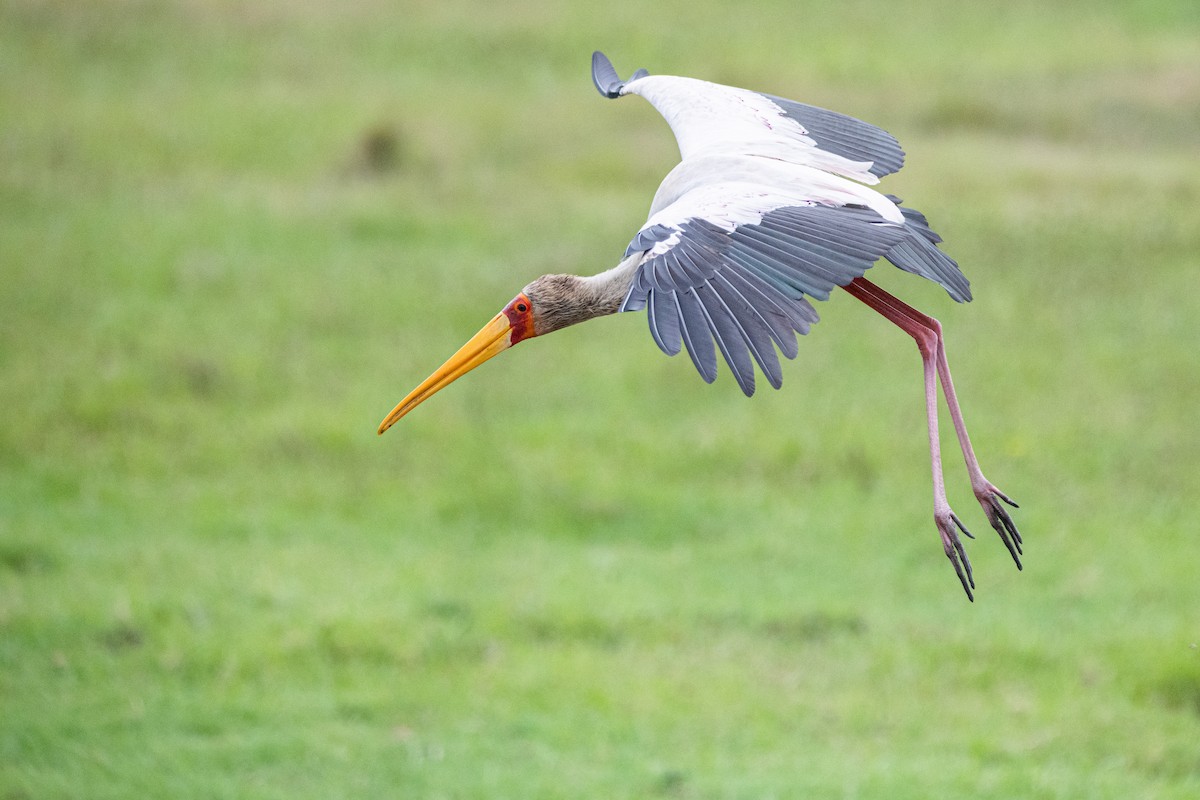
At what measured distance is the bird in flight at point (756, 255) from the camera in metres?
4.32

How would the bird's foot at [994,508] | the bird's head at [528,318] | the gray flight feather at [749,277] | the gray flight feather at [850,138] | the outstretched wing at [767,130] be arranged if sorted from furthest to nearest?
the gray flight feather at [850,138], the outstretched wing at [767,130], the bird's head at [528,318], the bird's foot at [994,508], the gray flight feather at [749,277]

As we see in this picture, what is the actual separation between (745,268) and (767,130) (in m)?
1.75

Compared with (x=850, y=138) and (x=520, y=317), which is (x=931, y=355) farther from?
(x=520, y=317)

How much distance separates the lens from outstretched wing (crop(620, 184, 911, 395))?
4215 mm

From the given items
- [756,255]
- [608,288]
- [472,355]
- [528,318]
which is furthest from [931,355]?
[472,355]

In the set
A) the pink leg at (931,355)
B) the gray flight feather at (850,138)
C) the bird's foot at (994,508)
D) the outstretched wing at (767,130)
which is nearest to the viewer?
the bird's foot at (994,508)

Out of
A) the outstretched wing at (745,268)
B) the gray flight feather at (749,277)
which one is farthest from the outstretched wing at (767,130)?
the gray flight feather at (749,277)

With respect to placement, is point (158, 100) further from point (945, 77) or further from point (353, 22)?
point (945, 77)

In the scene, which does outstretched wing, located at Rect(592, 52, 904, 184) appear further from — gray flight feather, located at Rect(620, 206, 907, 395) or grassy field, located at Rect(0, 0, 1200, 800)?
grassy field, located at Rect(0, 0, 1200, 800)

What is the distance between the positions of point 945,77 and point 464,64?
5.31m

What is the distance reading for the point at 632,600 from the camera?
8.70 meters

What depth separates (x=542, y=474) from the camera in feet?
33.5

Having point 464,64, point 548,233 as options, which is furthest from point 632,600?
point 464,64

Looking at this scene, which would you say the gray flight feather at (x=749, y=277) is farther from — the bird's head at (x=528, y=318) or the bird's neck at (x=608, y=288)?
the bird's head at (x=528, y=318)
